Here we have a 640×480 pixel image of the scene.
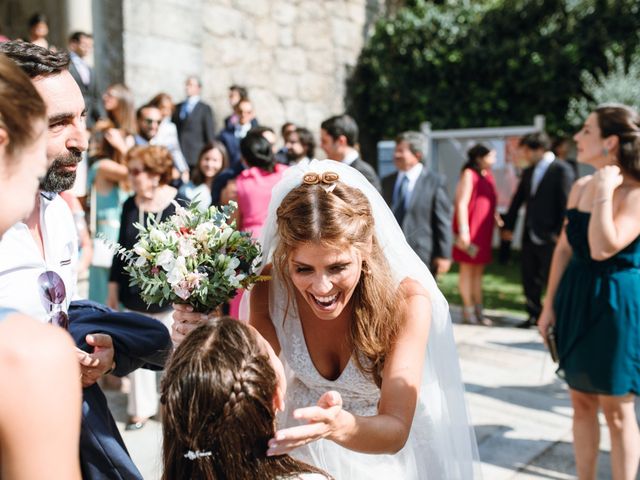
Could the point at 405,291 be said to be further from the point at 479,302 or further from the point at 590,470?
the point at 479,302

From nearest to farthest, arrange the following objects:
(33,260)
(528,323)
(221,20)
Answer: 1. (33,260)
2. (528,323)
3. (221,20)

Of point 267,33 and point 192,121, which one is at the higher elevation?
point 267,33

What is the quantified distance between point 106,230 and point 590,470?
12.7 feet

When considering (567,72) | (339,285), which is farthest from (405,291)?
(567,72)

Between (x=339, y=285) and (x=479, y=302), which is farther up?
(x=339, y=285)

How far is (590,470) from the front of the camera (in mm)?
3420

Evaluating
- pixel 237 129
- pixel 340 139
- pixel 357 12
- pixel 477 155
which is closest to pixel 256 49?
pixel 237 129

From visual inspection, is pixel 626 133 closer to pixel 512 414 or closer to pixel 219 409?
pixel 512 414

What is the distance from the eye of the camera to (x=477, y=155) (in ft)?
24.4

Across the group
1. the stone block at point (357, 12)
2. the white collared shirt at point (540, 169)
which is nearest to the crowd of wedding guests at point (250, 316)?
the white collared shirt at point (540, 169)

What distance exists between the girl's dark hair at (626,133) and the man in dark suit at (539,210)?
3758 mm

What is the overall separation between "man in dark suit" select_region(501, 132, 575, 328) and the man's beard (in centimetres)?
603

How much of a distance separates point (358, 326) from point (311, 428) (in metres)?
0.87

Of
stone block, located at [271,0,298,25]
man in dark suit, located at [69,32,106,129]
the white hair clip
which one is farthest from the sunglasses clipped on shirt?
stone block, located at [271,0,298,25]
